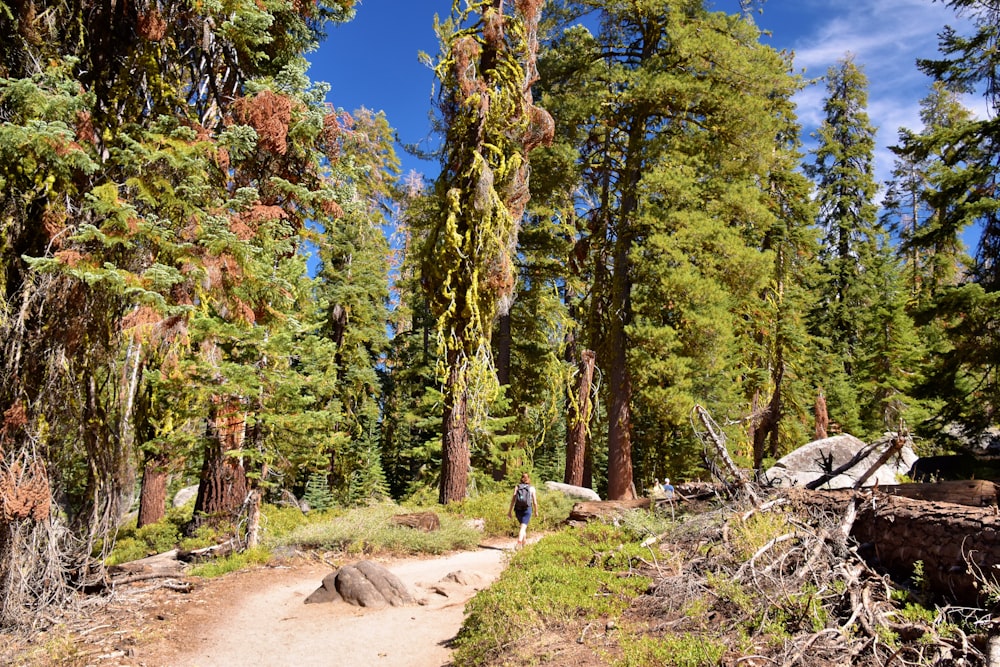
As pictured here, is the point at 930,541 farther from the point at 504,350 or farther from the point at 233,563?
the point at 504,350

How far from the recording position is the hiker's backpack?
35.6 ft

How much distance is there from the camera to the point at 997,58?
1248cm

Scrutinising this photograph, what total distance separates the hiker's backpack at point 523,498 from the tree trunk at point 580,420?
18.3 ft

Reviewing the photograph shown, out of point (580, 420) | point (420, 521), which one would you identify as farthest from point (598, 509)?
point (580, 420)

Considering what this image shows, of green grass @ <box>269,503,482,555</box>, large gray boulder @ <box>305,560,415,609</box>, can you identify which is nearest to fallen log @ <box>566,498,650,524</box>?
green grass @ <box>269,503,482,555</box>

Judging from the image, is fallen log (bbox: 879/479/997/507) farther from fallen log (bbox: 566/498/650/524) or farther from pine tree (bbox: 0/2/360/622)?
pine tree (bbox: 0/2/360/622)

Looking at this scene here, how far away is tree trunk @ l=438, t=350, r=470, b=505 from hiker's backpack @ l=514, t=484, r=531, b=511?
268cm

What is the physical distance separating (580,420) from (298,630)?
10.8 metres

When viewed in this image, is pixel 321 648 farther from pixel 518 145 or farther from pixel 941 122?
pixel 941 122

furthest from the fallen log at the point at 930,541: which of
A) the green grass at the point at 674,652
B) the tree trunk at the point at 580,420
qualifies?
the tree trunk at the point at 580,420

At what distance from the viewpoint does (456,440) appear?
13.3 metres

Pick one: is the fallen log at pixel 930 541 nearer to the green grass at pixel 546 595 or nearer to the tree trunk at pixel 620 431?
the green grass at pixel 546 595

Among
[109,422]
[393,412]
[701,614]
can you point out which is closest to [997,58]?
[701,614]

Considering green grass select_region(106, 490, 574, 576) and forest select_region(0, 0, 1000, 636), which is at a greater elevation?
forest select_region(0, 0, 1000, 636)
